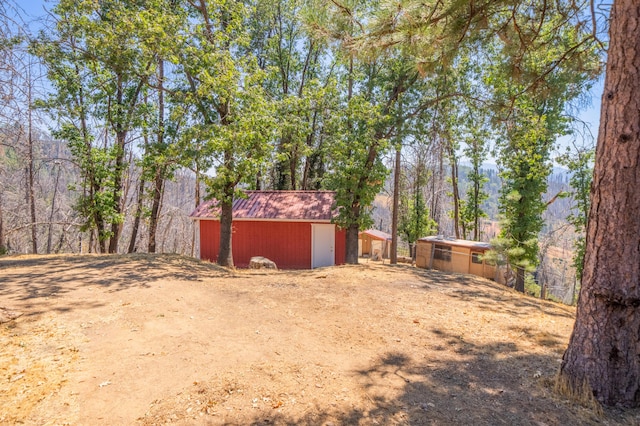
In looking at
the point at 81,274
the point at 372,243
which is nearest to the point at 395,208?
the point at 372,243

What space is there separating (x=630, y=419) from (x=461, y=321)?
245 cm

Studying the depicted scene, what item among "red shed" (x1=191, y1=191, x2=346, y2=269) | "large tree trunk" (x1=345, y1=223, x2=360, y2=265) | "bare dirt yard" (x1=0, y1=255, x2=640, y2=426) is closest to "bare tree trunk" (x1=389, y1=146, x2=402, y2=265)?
"red shed" (x1=191, y1=191, x2=346, y2=269)

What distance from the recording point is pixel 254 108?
8.86 metres

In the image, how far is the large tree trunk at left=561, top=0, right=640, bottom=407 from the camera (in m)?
2.73

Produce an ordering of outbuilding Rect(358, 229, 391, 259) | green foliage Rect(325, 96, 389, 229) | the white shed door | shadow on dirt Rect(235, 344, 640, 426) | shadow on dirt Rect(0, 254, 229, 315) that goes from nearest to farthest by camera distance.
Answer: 1. shadow on dirt Rect(235, 344, 640, 426)
2. shadow on dirt Rect(0, 254, 229, 315)
3. green foliage Rect(325, 96, 389, 229)
4. the white shed door
5. outbuilding Rect(358, 229, 391, 259)

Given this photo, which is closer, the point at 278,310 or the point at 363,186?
the point at 278,310

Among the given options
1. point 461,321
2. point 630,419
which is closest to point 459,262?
point 461,321

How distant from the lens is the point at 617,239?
276 centimetres

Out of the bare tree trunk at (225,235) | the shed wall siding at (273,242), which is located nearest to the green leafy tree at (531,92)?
the bare tree trunk at (225,235)

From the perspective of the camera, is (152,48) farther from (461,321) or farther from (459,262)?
(459,262)

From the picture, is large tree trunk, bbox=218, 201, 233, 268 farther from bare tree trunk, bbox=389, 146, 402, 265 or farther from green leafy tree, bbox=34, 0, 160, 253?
bare tree trunk, bbox=389, 146, 402, 265

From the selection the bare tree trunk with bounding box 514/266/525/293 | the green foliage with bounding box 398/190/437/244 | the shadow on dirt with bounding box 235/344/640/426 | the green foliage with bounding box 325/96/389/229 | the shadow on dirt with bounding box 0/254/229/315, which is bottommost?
the bare tree trunk with bounding box 514/266/525/293

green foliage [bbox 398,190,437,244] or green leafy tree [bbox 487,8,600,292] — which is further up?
green leafy tree [bbox 487,8,600,292]

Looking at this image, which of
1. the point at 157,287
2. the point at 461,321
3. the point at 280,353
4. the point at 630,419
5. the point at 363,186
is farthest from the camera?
the point at 363,186
